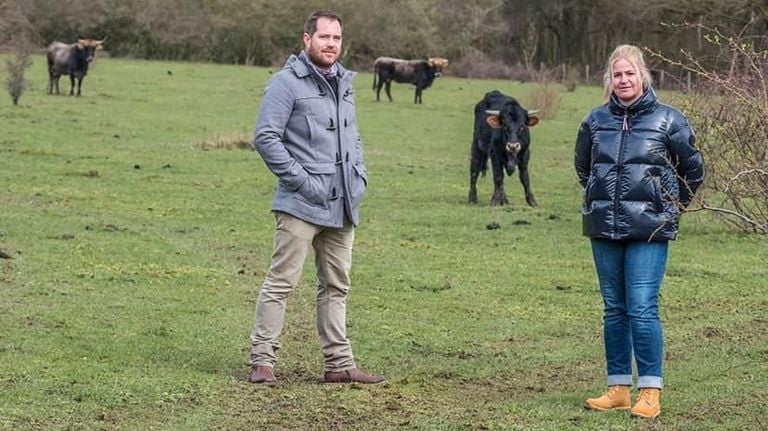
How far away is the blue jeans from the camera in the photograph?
712 centimetres

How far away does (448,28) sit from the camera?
74562 mm

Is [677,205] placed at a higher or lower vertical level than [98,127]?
higher

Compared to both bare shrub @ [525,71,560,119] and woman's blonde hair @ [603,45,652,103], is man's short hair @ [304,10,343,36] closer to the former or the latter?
woman's blonde hair @ [603,45,652,103]

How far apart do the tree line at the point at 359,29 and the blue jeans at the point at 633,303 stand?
61.4m

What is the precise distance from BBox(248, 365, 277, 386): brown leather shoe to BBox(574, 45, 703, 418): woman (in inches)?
80.5

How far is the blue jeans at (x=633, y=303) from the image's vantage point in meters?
7.12

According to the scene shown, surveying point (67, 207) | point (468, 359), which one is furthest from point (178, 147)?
point (468, 359)

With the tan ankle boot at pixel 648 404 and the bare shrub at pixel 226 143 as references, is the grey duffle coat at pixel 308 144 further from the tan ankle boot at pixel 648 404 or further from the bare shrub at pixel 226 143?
the bare shrub at pixel 226 143

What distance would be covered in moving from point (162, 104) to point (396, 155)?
42.3 feet

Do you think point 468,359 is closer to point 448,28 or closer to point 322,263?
point 322,263

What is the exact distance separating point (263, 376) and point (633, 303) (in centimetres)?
223

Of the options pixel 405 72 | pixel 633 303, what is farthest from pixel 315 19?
pixel 405 72

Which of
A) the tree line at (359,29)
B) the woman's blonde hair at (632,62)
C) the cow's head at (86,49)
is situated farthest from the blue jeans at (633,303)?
the tree line at (359,29)

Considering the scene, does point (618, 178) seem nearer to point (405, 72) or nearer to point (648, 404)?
point (648, 404)
